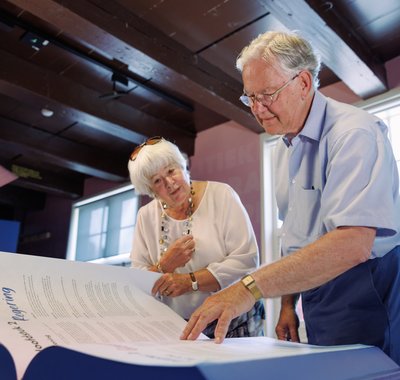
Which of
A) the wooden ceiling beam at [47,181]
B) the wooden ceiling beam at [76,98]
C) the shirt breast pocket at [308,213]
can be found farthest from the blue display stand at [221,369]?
the wooden ceiling beam at [47,181]

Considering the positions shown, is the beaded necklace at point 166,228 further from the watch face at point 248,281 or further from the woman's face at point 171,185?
the watch face at point 248,281

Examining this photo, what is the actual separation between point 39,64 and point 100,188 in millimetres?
2542

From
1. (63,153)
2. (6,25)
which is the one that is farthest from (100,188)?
(6,25)

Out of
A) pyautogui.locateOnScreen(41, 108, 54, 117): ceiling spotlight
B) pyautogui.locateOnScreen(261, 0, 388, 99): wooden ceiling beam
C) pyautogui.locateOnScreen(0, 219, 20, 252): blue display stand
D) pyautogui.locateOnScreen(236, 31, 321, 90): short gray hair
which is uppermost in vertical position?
pyautogui.locateOnScreen(41, 108, 54, 117): ceiling spotlight

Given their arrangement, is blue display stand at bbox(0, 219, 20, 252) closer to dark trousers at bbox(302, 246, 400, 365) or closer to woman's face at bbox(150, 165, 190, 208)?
woman's face at bbox(150, 165, 190, 208)

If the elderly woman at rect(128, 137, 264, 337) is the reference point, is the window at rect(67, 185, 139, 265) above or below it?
above

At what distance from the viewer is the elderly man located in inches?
31.0

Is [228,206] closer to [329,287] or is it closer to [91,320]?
[329,287]

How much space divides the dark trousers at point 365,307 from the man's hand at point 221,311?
0.21m

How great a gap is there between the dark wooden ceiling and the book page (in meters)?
1.85

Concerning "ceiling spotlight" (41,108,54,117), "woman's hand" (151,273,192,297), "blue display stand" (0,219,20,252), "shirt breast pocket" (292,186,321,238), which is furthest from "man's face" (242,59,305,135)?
"blue display stand" (0,219,20,252)

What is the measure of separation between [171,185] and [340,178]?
79cm

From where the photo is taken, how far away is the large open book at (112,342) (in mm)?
390

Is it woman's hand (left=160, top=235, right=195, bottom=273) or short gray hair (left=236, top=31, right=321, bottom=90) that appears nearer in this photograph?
short gray hair (left=236, top=31, right=321, bottom=90)
